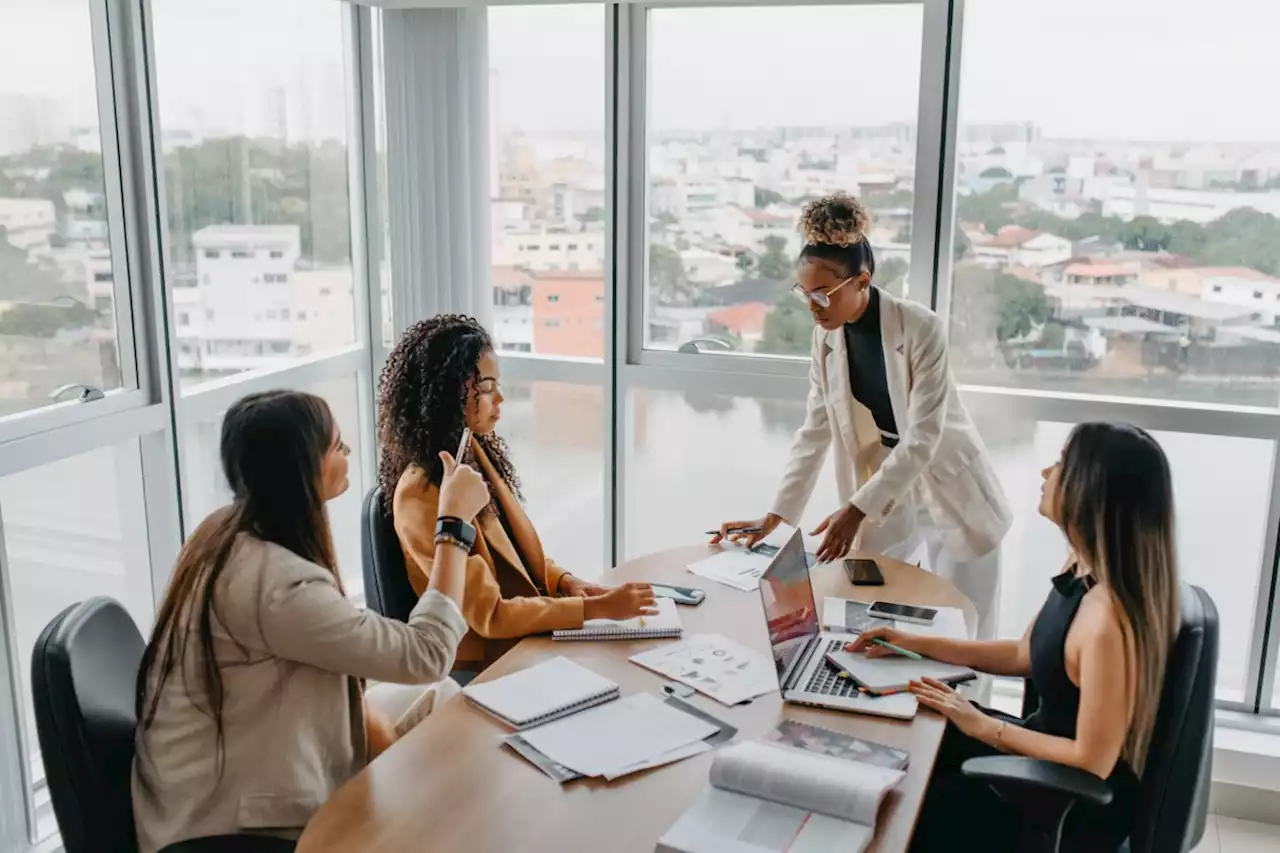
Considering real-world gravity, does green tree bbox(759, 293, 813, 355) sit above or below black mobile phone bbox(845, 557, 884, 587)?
above

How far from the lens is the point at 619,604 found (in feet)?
7.52

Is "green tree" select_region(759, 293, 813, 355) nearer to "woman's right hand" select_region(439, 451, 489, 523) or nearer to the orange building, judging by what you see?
the orange building

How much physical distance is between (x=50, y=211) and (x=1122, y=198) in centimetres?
281

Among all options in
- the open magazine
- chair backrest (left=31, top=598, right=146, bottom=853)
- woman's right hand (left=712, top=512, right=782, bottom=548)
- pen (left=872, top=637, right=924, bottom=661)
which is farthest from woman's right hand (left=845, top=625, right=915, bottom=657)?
chair backrest (left=31, top=598, right=146, bottom=853)

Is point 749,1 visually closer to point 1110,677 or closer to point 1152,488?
point 1152,488

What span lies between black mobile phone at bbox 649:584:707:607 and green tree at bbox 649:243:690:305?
136 cm

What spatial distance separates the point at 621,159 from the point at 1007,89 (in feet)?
3.80

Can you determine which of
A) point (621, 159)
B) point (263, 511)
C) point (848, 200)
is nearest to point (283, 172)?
point (621, 159)

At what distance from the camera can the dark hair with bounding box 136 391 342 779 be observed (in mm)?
1714

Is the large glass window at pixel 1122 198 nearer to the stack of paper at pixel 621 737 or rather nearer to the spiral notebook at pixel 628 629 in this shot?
the spiral notebook at pixel 628 629

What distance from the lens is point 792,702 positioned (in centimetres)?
198

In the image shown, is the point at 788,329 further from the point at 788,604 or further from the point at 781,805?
the point at 781,805

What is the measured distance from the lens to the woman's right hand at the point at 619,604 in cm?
229

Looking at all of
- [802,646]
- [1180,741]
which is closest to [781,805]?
[802,646]
